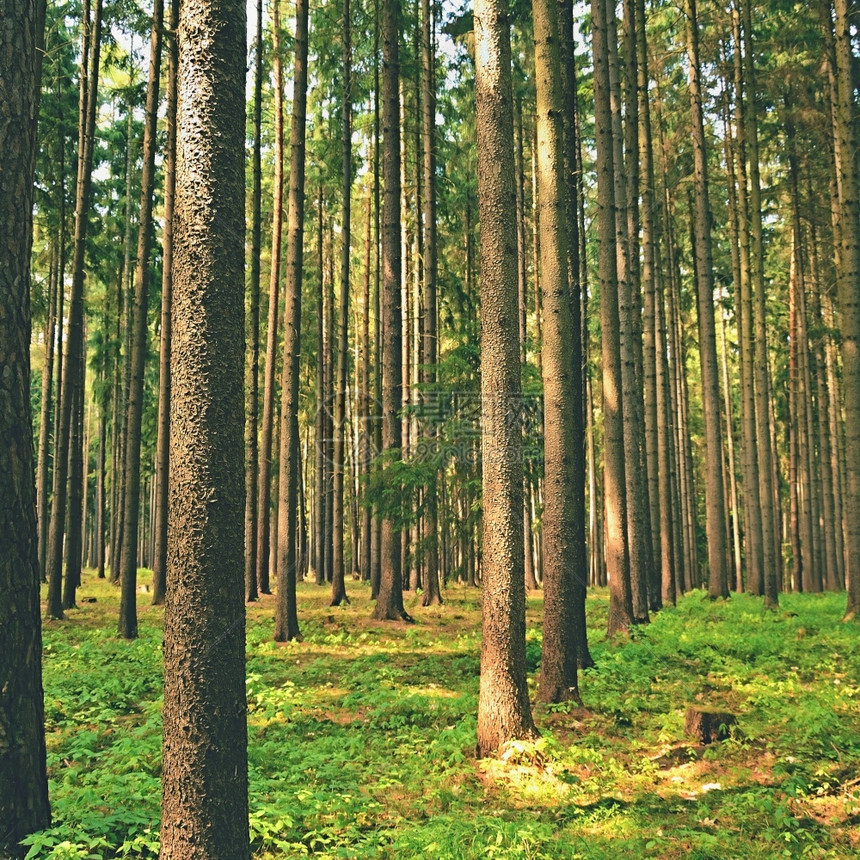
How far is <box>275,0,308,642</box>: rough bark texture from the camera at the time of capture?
12.5 metres

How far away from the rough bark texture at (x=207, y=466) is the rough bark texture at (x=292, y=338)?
8.65m

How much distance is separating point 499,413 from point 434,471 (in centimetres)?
507

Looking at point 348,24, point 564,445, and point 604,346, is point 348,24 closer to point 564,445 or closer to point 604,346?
point 604,346

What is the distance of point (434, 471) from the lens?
1185cm

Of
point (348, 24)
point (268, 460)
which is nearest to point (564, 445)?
point (268, 460)

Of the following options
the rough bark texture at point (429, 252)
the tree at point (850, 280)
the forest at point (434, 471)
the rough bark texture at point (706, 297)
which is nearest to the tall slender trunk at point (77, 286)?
the forest at point (434, 471)

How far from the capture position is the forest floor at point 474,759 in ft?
15.9

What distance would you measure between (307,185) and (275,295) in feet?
19.5

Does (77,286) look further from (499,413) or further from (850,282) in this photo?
(850,282)

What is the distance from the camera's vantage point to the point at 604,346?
38.9 feet

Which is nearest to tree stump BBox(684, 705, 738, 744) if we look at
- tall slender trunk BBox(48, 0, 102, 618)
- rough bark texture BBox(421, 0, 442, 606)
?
rough bark texture BBox(421, 0, 442, 606)

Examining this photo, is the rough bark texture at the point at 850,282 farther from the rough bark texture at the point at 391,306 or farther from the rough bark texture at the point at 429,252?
the rough bark texture at the point at 391,306

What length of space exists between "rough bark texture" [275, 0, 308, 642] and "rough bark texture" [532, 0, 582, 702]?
5.52 m

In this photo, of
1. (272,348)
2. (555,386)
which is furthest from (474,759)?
(272,348)
